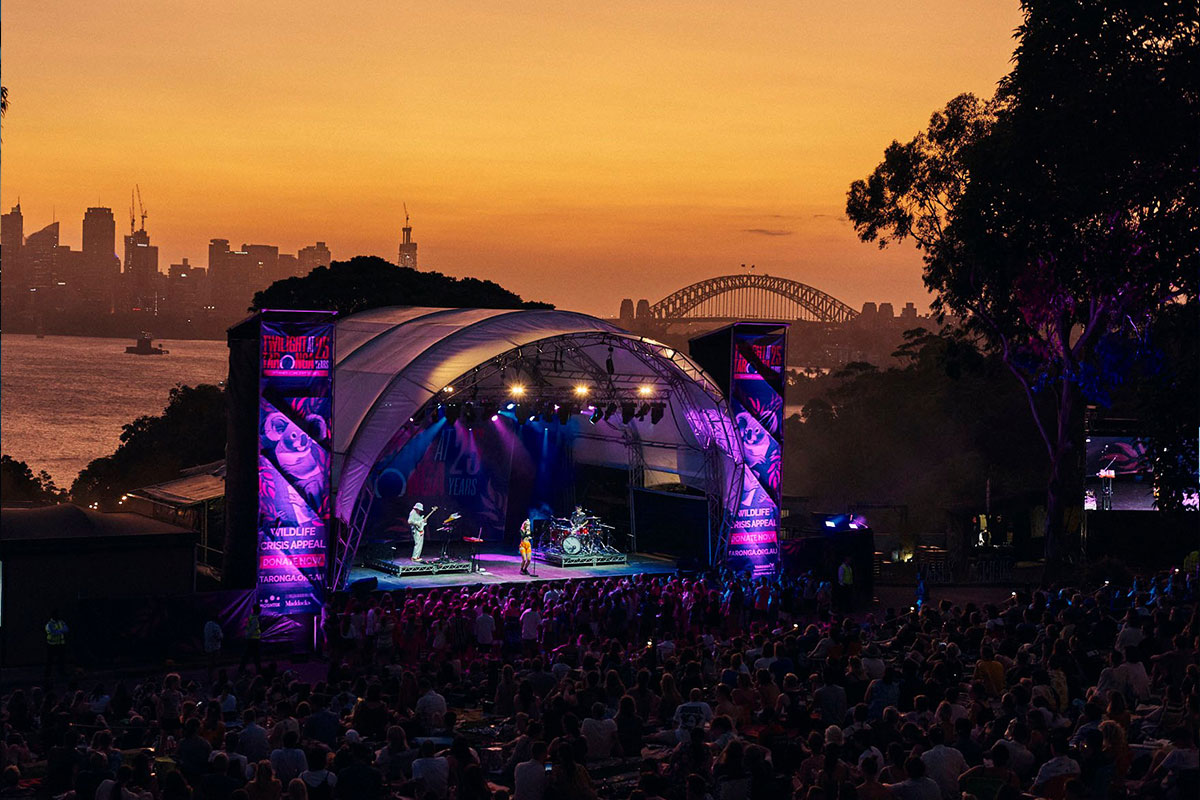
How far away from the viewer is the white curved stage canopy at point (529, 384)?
26.8 meters

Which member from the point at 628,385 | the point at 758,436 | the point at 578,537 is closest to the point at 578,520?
the point at 578,537

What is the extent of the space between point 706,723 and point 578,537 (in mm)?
20438

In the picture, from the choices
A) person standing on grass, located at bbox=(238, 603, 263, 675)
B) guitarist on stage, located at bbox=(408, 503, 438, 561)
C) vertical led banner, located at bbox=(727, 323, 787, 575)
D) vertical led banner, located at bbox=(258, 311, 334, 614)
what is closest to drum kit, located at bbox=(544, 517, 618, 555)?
guitarist on stage, located at bbox=(408, 503, 438, 561)

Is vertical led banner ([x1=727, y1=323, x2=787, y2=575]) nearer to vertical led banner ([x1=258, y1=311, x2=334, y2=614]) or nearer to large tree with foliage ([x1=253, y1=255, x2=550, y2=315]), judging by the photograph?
vertical led banner ([x1=258, y1=311, x2=334, y2=614])

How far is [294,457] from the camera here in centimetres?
2414

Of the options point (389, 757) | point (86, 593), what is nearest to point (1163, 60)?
point (389, 757)

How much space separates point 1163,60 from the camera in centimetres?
1847

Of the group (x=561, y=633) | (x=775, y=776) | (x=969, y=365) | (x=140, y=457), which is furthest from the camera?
(x=140, y=457)

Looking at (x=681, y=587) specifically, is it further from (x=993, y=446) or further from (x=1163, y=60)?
(x=993, y=446)

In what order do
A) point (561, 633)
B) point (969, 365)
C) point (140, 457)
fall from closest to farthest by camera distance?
point (561, 633)
point (969, 365)
point (140, 457)

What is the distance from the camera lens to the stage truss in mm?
28375

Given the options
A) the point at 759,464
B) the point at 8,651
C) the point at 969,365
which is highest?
the point at 969,365

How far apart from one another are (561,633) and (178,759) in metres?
12.5

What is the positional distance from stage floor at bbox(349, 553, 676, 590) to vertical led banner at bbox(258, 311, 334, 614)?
3.42 metres
